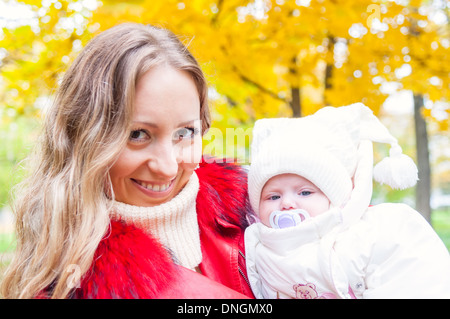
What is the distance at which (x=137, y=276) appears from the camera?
131 centimetres

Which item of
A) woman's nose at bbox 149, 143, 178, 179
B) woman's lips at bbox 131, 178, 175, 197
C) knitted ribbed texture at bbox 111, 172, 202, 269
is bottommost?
knitted ribbed texture at bbox 111, 172, 202, 269

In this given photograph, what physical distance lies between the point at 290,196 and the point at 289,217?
0.33 feet

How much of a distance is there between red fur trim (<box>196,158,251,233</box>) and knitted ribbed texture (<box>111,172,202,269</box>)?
75mm

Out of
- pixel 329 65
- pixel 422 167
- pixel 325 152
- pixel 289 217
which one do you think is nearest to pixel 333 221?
pixel 289 217

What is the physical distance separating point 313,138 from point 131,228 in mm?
752

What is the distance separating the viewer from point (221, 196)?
1844 millimetres

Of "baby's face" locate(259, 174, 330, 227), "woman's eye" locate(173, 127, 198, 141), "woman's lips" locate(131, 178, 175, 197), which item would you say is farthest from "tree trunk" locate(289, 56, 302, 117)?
"woman's lips" locate(131, 178, 175, 197)

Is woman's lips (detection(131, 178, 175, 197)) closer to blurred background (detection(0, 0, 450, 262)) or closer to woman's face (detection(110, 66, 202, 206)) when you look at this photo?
woman's face (detection(110, 66, 202, 206))

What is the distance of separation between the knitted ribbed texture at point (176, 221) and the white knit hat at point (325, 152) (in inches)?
10.3

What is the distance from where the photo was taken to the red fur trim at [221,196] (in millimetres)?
1788

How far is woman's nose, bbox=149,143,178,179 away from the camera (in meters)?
1.44

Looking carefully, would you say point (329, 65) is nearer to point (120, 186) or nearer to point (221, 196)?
point (221, 196)

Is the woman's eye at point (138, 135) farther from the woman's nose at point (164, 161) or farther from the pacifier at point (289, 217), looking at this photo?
the pacifier at point (289, 217)

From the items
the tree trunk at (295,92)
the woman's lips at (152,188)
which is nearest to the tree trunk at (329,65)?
the tree trunk at (295,92)
